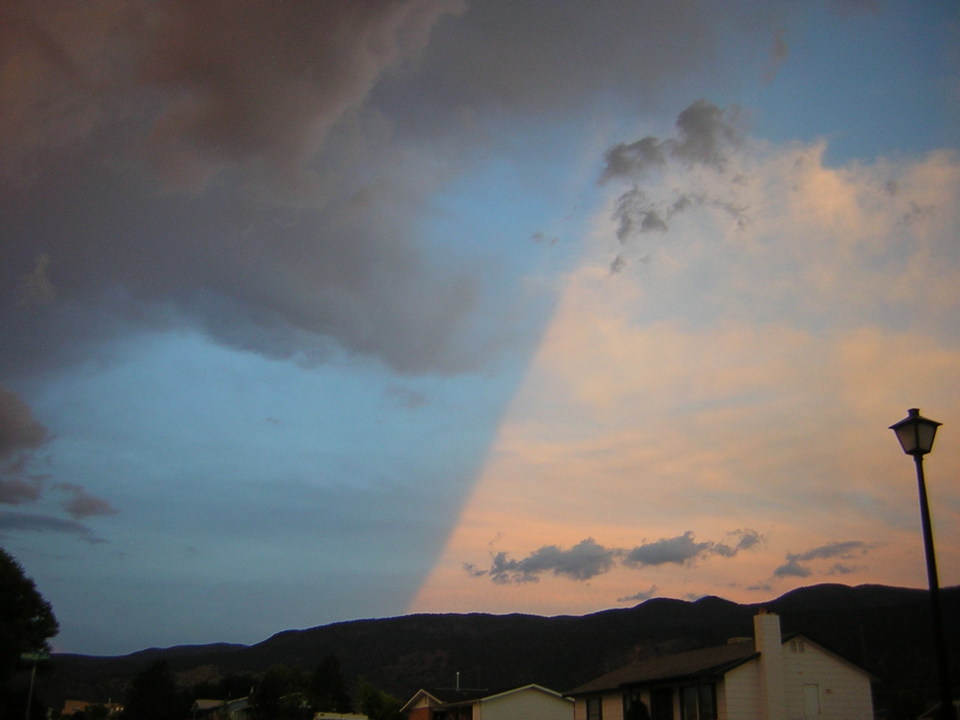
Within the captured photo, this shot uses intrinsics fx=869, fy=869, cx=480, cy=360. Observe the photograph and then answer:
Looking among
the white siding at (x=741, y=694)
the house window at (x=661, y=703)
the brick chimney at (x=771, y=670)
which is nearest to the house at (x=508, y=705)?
the house window at (x=661, y=703)

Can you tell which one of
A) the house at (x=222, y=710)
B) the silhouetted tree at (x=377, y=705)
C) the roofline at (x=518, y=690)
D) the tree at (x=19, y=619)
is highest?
the tree at (x=19, y=619)

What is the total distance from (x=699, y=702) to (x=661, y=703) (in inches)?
129

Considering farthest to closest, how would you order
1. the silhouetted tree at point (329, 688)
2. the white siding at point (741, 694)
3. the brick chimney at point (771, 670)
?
1. the silhouetted tree at point (329, 688)
2. the brick chimney at point (771, 670)
3. the white siding at point (741, 694)

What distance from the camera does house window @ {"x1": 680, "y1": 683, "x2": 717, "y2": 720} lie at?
37281 mm

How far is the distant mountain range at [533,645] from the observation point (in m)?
101

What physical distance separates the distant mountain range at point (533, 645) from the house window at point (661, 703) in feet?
193

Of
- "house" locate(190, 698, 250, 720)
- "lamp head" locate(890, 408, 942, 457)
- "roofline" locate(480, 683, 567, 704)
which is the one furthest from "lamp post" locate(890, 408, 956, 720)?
"house" locate(190, 698, 250, 720)

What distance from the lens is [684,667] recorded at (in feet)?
133

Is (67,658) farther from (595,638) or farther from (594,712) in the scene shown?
(594,712)

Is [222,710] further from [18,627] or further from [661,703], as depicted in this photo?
[661,703]

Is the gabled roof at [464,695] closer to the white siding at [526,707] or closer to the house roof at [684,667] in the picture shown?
the white siding at [526,707]

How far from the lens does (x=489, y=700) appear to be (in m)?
54.1

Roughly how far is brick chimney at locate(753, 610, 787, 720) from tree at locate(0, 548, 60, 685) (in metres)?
45.0

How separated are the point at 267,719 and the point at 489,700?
36023mm
